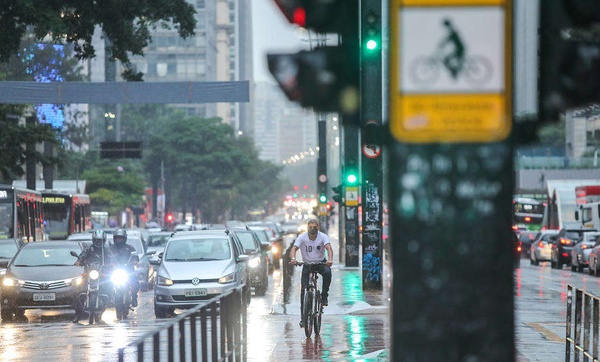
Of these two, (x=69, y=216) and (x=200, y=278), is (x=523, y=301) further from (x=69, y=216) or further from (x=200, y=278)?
(x=69, y=216)

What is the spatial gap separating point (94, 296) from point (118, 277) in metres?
1.02

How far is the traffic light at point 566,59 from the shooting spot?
17.2 feet

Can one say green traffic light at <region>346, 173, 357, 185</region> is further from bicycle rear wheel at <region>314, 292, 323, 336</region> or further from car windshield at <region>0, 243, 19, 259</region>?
bicycle rear wheel at <region>314, 292, 323, 336</region>

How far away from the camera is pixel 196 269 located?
1027 inches

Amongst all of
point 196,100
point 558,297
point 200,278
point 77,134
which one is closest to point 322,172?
point 196,100

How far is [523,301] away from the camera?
93.7 feet

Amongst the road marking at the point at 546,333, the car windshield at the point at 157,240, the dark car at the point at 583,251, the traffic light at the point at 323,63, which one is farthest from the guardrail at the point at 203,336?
the dark car at the point at 583,251

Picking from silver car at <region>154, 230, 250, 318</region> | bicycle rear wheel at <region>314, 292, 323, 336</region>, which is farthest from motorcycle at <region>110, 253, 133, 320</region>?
bicycle rear wheel at <region>314, 292, 323, 336</region>

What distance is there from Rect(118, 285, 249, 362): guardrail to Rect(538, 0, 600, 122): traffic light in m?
3.20

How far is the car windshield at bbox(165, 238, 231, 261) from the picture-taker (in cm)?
2689

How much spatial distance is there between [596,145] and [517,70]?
393 ft

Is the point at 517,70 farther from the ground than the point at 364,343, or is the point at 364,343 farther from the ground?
the point at 517,70

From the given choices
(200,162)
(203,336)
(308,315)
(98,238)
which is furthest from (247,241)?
(200,162)

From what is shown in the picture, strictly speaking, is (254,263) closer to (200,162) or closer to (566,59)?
(566,59)
